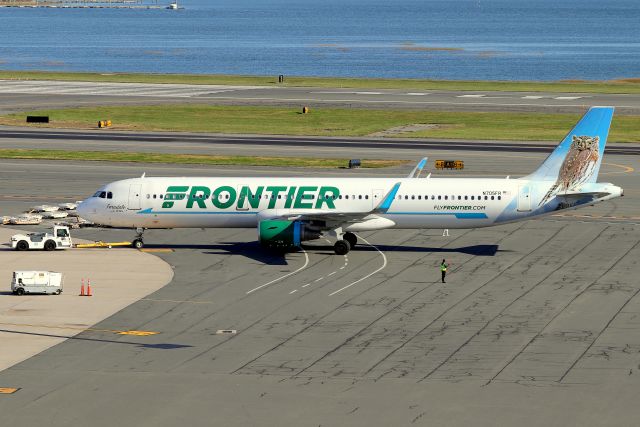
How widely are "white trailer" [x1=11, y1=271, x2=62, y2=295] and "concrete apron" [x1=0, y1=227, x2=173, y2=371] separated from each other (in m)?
0.42

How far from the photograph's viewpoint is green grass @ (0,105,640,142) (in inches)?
5664

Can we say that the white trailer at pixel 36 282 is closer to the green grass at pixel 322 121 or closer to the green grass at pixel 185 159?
the green grass at pixel 185 159

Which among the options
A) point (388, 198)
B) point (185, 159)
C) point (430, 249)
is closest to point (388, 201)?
point (388, 198)

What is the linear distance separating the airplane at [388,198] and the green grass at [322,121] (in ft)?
197

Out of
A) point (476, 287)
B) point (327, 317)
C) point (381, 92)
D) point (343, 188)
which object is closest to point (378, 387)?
point (327, 317)

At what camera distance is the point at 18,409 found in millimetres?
45250

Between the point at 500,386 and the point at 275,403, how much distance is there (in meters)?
9.66

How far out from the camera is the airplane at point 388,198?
258 ft

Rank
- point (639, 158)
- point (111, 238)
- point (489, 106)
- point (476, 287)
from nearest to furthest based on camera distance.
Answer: point (476, 287) → point (111, 238) → point (639, 158) → point (489, 106)

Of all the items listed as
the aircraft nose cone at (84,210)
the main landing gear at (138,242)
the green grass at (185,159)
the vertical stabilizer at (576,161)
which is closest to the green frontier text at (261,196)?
the main landing gear at (138,242)

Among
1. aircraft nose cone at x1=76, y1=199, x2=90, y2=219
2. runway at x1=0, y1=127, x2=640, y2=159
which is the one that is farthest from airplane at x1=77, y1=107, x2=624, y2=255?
runway at x1=0, y1=127, x2=640, y2=159

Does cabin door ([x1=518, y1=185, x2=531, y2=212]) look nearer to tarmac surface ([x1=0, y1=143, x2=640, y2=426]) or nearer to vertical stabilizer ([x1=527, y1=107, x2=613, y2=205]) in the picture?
vertical stabilizer ([x1=527, y1=107, x2=613, y2=205])

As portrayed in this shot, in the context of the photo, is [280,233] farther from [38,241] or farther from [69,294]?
[38,241]

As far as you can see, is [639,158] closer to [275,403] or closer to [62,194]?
[62,194]
